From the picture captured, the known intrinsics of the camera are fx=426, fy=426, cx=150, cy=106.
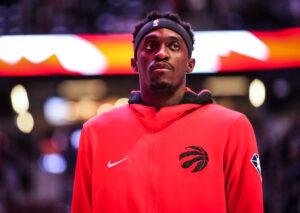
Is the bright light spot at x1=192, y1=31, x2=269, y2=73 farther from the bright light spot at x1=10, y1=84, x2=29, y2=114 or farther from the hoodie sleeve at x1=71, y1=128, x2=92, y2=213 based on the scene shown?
the hoodie sleeve at x1=71, y1=128, x2=92, y2=213

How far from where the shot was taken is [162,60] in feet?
7.10

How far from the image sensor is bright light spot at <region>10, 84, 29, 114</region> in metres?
12.7

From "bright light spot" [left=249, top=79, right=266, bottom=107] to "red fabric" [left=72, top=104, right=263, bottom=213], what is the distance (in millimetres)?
10122

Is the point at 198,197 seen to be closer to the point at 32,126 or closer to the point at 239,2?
the point at 239,2

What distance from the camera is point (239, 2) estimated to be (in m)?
10.0

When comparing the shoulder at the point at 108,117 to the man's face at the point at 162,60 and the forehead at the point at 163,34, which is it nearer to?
the man's face at the point at 162,60

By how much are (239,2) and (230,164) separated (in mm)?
8542

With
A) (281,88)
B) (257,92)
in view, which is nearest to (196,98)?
(257,92)

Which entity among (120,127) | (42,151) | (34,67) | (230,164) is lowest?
(42,151)

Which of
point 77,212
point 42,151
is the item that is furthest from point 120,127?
point 42,151

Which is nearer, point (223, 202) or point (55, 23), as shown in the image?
point (223, 202)

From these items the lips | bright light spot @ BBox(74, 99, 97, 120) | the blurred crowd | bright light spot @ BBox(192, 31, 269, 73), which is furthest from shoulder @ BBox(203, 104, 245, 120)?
bright light spot @ BBox(74, 99, 97, 120)

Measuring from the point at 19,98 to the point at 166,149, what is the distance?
11452mm

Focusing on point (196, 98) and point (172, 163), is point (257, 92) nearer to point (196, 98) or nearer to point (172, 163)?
point (196, 98)
